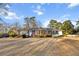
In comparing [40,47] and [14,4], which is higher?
[14,4]

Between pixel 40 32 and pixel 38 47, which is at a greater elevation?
pixel 40 32

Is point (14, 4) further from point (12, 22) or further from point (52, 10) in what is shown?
point (52, 10)

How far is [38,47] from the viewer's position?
162 centimetres

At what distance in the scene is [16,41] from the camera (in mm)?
1643

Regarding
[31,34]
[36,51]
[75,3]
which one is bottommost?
[36,51]

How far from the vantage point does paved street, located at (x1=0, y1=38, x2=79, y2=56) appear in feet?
5.26

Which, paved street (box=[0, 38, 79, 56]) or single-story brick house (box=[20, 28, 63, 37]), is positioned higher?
single-story brick house (box=[20, 28, 63, 37])

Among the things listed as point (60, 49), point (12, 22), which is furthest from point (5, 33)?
point (60, 49)

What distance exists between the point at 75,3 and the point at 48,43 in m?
0.40

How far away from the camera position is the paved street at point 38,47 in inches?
63.1

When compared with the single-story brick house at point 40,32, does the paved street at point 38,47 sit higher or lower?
lower

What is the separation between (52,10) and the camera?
163 cm

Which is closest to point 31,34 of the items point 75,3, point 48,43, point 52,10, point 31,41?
point 31,41

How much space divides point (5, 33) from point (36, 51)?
0.98 ft
